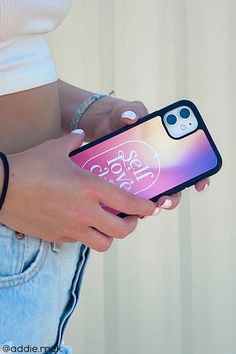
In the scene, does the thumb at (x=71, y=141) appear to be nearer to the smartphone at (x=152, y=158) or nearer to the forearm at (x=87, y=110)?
the smartphone at (x=152, y=158)

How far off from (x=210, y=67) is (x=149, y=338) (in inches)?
28.9

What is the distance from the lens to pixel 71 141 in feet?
3.03

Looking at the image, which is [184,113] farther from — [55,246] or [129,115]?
[55,246]

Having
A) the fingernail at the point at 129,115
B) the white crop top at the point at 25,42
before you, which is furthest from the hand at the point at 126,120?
the white crop top at the point at 25,42

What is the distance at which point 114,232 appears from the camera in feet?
2.98

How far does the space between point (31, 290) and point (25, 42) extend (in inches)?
12.2

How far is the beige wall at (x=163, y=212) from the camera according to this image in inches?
77.4

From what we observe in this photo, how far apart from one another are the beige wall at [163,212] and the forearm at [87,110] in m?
0.84

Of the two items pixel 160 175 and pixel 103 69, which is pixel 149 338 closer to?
pixel 103 69

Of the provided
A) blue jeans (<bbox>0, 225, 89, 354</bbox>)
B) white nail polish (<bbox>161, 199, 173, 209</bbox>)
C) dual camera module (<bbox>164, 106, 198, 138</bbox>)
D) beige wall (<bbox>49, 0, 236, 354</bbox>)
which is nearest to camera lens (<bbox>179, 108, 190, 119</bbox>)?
dual camera module (<bbox>164, 106, 198, 138</bbox>)

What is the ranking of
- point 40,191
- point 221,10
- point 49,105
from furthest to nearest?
point 221,10 → point 49,105 → point 40,191

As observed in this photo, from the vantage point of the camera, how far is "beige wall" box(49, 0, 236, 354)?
197 centimetres

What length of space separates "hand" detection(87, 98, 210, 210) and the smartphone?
1 centimetres

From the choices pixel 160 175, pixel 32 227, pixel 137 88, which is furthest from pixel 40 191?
pixel 137 88
